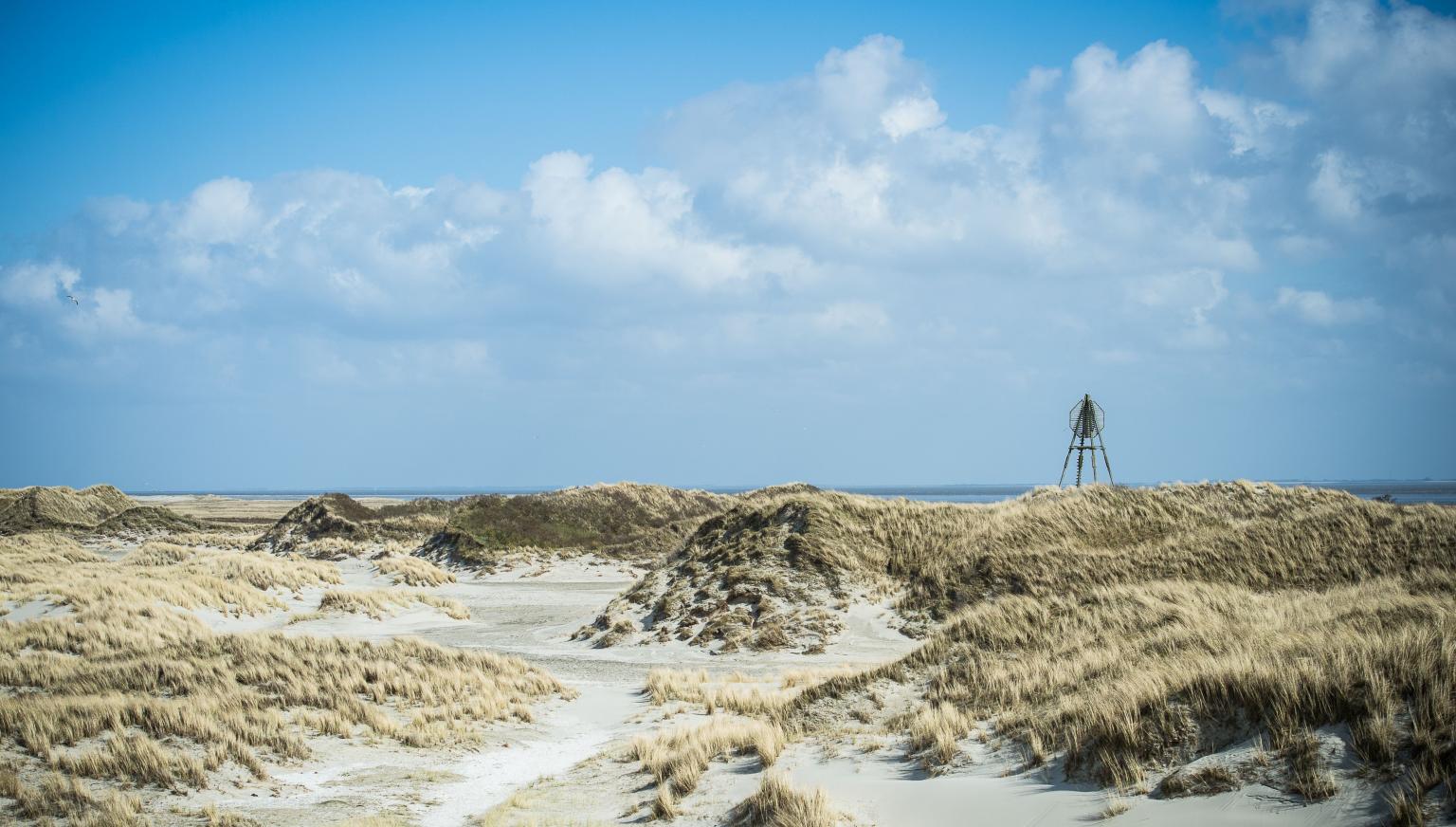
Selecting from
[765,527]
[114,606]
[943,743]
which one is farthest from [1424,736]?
[114,606]

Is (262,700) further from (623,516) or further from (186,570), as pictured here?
(623,516)

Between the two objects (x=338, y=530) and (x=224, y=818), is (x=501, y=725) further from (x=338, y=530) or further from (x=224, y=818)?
(x=338, y=530)

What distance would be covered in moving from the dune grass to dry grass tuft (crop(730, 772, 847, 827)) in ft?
21.1

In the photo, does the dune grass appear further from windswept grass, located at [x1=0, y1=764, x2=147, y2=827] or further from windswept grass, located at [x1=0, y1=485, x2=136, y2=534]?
windswept grass, located at [x1=0, y1=485, x2=136, y2=534]

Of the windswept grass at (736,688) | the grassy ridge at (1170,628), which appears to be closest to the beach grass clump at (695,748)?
the grassy ridge at (1170,628)

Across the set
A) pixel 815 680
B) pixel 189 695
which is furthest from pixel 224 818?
pixel 815 680

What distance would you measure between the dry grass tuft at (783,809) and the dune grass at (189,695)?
6432 millimetres

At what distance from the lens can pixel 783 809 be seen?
7637 mm

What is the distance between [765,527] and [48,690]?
1935 centimetres

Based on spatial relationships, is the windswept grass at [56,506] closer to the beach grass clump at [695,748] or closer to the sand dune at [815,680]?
the sand dune at [815,680]

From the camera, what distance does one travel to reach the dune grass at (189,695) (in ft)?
33.3

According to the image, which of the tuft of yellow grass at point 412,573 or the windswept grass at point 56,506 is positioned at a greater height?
the windswept grass at point 56,506

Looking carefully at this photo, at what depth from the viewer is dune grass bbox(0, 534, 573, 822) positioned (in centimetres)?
1014

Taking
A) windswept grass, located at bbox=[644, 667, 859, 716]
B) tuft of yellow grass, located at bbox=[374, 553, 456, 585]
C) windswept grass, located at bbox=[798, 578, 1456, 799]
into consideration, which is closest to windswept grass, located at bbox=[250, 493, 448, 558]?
tuft of yellow grass, located at bbox=[374, 553, 456, 585]
